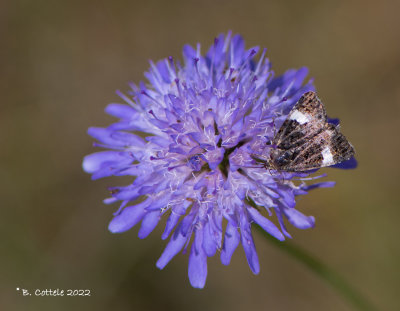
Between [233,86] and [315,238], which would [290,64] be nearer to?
[315,238]

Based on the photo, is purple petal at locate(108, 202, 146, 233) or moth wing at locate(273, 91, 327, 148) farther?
purple petal at locate(108, 202, 146, 233)

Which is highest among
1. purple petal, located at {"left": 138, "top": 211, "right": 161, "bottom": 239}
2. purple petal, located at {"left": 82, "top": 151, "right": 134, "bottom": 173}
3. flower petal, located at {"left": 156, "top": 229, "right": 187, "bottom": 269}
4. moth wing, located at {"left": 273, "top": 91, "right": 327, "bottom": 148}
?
purple petal, located at {"left": 82, "top": 151, "right": 134, "bottom": 173}

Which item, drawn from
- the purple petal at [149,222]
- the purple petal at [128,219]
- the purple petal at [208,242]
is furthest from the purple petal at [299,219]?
the purple petal at [128,219]

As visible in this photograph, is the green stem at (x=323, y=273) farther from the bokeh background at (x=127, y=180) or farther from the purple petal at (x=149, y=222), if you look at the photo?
the bokeh background at (x=127, y=180)

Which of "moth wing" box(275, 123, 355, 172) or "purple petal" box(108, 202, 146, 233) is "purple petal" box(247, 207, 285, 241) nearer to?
"moth wing" box(275, 123, 355, 172)

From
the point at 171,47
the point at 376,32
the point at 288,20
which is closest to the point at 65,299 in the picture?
the point at 171,47

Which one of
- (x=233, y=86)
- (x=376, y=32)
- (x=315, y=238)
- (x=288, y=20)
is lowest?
(x=315, y=238)

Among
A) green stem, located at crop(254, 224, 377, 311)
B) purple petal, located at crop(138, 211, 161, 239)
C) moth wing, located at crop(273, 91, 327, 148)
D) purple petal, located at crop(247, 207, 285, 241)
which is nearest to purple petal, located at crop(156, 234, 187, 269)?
purple petal, located at crop(138, 211, 161, 239)
